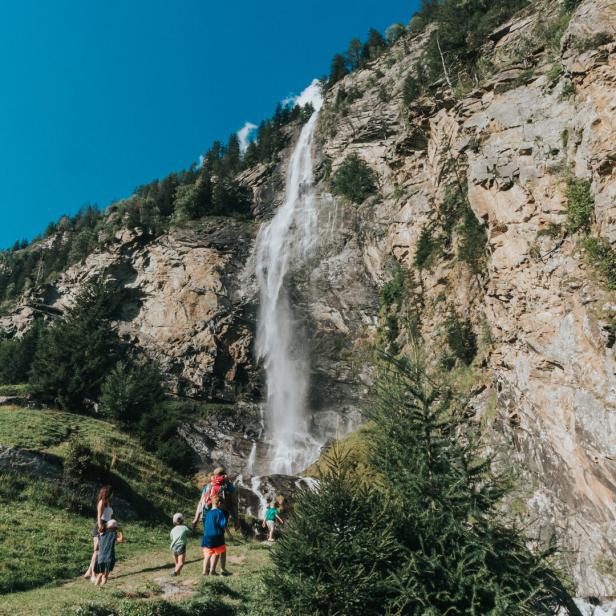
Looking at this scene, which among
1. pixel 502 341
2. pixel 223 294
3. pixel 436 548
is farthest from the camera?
pixel 223 294

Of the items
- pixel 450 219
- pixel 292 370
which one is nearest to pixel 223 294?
pixel 292 370

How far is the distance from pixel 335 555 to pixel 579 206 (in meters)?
18.4

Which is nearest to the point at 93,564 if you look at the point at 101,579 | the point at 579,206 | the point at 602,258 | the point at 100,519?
the point at 101,579

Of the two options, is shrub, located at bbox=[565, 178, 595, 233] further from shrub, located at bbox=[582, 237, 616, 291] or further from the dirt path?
the dirt path

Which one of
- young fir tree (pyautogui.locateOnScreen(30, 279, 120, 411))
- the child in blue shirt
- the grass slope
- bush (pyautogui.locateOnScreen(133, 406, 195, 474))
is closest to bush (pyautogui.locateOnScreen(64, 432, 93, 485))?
the grass slope

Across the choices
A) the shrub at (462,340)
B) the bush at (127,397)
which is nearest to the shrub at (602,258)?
the shrub at (462,340)

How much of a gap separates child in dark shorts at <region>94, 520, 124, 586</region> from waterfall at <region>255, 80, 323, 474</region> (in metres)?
23.0

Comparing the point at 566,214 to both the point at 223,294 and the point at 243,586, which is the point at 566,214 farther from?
the point at 223,294

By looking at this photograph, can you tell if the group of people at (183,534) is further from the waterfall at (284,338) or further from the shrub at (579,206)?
the waterfall at (284,338)

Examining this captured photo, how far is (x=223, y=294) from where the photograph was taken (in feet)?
135

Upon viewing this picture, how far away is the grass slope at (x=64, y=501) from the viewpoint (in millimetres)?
9844

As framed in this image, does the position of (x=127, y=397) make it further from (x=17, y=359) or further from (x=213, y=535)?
(x=17, y=359)

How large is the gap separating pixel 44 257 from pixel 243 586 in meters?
83.4

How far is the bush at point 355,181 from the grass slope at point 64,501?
99.6ft
